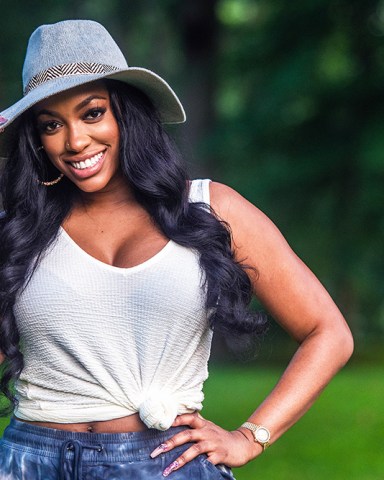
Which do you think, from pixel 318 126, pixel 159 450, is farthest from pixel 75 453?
pixel 318 126

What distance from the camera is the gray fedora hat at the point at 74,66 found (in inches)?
139

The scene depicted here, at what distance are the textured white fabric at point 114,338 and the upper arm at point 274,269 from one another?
198 millimetres

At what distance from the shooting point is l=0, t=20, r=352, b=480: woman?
3277 millimetres

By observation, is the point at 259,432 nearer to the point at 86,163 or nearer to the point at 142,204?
the point at 142,204

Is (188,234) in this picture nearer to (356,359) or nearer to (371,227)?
(371,227)

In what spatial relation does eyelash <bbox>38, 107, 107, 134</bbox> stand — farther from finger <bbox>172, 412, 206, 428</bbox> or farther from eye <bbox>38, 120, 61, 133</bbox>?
finger <bbox>172, 412, 206, 428</bbox>

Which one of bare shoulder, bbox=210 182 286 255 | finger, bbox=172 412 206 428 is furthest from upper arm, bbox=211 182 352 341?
finger, bbox=172 412 206 428

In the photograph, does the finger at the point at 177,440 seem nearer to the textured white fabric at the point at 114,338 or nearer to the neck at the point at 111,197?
the textured white fabric at the point at 114,338

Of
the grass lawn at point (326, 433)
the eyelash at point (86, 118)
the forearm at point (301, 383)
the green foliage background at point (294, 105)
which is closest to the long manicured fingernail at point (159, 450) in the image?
the forearm at point (301, 383)

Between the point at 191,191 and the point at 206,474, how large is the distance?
2.65 feet

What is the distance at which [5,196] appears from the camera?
370 centimetres

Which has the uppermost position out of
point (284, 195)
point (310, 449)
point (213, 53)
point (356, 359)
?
point (213, 53)

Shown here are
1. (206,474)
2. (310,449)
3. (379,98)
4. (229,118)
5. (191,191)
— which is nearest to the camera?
(206,474)

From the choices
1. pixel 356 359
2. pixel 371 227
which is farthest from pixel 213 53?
pixel 356 359
